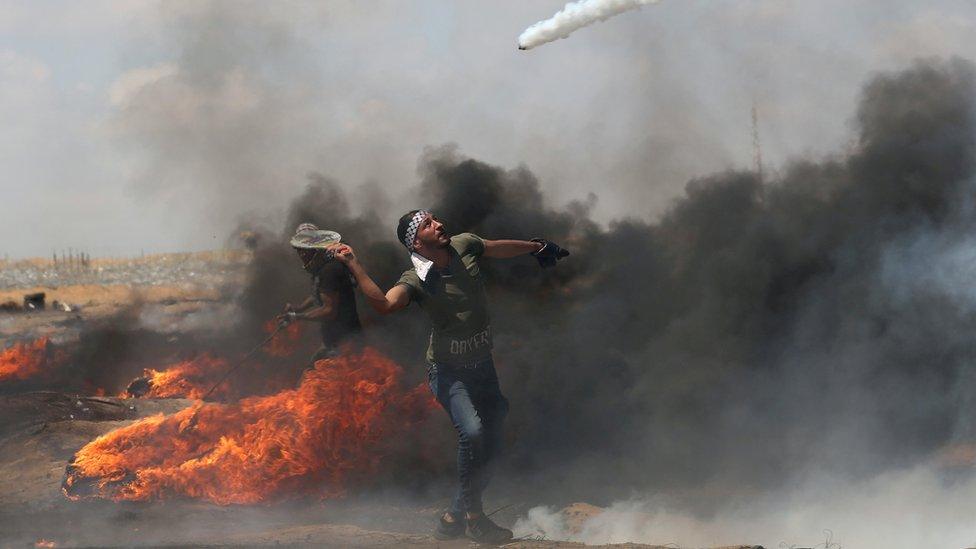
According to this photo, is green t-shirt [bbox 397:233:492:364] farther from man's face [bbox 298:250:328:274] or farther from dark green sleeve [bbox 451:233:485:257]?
man's face [bbox 298:250:328:274]

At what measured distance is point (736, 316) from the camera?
1024 centimetres

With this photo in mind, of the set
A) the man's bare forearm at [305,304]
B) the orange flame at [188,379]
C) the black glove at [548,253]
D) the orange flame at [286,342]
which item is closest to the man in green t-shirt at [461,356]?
the black glove at [548,253]

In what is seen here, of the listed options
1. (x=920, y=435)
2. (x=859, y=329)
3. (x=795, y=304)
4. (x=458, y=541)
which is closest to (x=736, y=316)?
(x=795, y=304)

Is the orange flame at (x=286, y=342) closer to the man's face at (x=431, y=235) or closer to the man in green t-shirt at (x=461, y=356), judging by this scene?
the man in green t-shirt at (x=461, y=356)

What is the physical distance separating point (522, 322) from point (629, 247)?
1.62m

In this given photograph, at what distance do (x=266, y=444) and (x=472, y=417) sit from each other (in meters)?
2.48

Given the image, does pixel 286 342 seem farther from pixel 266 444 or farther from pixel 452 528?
pixel 452 528

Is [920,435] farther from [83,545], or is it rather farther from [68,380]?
[68,380]

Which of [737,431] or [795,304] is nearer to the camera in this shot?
[737,431]

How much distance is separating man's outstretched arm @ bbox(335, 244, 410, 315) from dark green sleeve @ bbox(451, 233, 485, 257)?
0.60 meters

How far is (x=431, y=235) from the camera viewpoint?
7336 mm

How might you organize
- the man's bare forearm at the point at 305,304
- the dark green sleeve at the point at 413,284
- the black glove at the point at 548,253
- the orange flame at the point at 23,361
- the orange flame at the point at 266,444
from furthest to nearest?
1. the orange flame at the point at 23,361
2. the man's bare forearm at the point at 305,304
3. the orange flame at the point at 266,444
4. the black glove at the point at 548,253
5. the dark green sleeve at the point at 413,284

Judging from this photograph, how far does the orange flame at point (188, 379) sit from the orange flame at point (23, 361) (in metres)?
1.70

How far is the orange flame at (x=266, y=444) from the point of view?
349 inches
